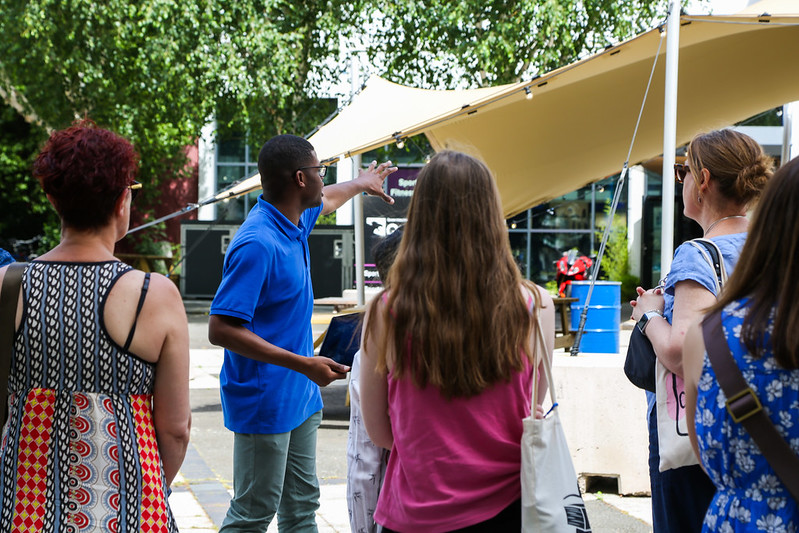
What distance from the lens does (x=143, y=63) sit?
18.3 m

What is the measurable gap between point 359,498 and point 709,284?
1.17 m

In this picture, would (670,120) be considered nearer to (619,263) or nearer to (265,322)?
(265,322)

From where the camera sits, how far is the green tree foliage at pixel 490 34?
60.1 feet

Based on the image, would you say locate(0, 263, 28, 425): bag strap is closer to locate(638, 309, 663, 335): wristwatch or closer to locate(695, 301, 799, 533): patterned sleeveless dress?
locate(695, 301, 799, 533): patterned sleeveless dress

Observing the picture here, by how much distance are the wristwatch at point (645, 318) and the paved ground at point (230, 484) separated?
8.06ft

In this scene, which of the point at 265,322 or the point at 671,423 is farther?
the point at 265,322

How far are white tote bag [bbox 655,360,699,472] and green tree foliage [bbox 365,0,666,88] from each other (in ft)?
53.5

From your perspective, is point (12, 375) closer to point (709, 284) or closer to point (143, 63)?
point (709, 284)

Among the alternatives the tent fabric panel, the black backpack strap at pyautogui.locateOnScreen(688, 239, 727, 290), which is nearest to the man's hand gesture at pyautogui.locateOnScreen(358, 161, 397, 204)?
the black backpack strap at pyautogui.locateOnScreen(688, 239, 727, 290)

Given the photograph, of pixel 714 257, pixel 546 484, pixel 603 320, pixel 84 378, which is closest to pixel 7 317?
pixel 84 378

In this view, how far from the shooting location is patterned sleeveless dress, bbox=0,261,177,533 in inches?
78.7

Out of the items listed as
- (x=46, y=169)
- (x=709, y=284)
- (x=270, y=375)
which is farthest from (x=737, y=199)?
(x=46, y=169)

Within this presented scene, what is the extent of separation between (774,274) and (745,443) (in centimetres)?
32

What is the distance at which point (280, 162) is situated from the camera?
3363mm
